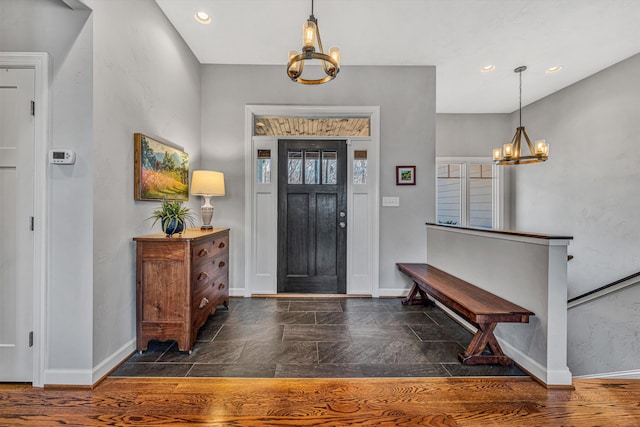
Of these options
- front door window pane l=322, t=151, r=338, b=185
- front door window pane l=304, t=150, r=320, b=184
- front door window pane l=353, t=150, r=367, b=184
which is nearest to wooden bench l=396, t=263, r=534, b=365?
front door window pane l=353, t=150, r=367, b=184

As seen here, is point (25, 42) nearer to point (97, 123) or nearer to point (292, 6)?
point (97, 123)

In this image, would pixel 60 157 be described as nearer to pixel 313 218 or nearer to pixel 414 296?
pixel 313 218

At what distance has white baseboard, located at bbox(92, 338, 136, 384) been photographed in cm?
184

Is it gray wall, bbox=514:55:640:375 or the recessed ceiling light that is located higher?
the recessed ceiling light

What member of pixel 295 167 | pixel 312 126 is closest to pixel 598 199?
pixel 312 126

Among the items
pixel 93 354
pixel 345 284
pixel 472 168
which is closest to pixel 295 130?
pixel 345 284

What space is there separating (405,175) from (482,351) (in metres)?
2.23

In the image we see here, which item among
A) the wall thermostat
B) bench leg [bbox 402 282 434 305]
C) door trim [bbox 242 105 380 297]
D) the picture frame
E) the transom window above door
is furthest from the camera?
the transom window above door

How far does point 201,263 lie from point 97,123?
1.26 meters

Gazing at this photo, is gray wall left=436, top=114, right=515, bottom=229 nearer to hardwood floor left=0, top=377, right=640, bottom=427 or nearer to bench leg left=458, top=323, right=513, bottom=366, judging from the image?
bench leg left=458, top=323, right=513, bottom=366

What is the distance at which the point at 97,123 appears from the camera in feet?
6.09

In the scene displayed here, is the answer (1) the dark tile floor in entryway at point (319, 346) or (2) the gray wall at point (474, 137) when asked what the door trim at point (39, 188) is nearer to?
(1) the dark tile floor in entryway at point (319, 346)

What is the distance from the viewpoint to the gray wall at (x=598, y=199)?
10.7 feet

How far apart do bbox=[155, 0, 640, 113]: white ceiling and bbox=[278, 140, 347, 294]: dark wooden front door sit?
3.93ft
